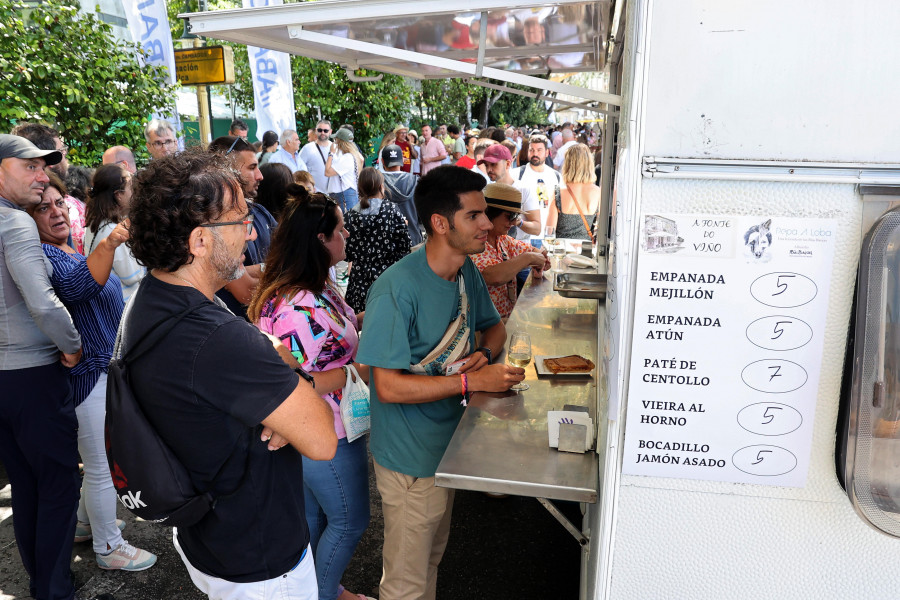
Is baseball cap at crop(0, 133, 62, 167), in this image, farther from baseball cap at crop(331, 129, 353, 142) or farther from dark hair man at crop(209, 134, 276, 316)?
baseball cap at crop(331, 129, 353, 142)

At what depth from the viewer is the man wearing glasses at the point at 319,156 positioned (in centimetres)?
1058

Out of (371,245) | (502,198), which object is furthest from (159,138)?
(502,198)

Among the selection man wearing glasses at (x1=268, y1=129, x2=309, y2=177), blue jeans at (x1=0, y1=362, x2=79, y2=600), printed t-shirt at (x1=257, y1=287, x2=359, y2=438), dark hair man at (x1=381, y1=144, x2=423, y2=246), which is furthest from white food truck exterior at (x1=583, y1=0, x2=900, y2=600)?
man wearing glasses at (x1=268, y1=129, x2=309, y2=177)

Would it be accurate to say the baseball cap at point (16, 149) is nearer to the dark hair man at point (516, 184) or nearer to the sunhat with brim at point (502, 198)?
the sunhat with brim at point (502, 198)

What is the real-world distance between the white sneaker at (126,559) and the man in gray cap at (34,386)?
0.33 metres

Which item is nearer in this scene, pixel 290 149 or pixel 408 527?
pixel 408 527

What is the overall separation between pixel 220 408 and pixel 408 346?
824 mm

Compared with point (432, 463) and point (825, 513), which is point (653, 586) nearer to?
point (825, 513)

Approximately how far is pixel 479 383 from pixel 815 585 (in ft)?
4.15

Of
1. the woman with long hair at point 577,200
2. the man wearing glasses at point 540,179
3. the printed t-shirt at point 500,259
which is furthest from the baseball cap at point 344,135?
the printed t-shirt at point 500,259

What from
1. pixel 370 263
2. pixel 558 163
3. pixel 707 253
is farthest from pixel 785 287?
pixel 558 163

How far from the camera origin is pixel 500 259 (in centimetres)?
424

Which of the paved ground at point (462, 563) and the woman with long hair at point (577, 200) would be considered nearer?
the paved ground at point (462, 563)

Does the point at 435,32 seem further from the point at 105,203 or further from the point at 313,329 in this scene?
the point at 105,203
